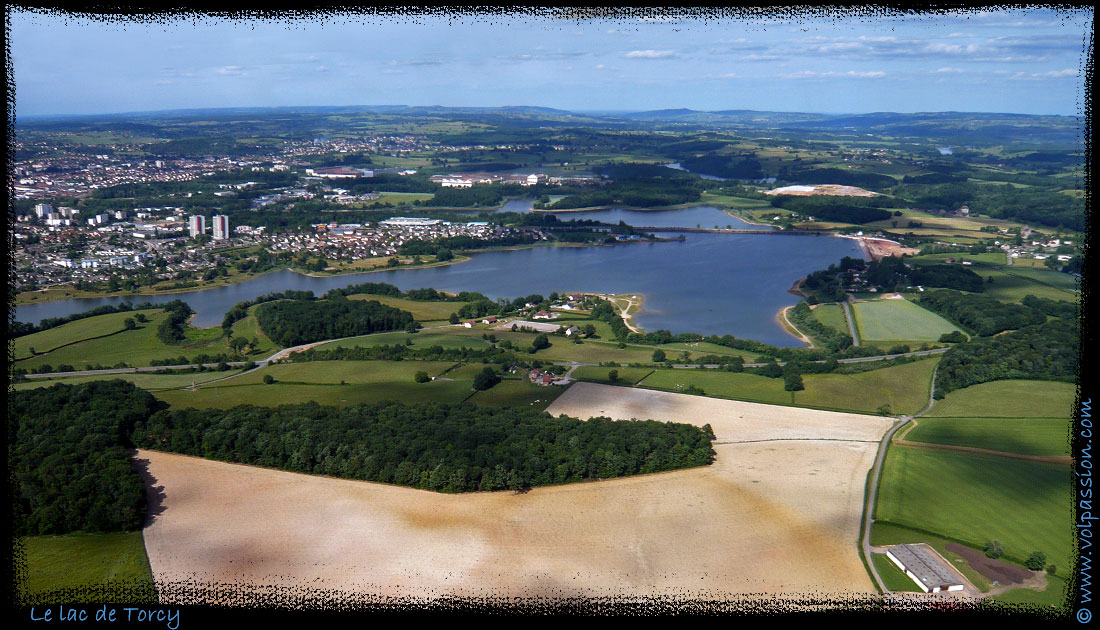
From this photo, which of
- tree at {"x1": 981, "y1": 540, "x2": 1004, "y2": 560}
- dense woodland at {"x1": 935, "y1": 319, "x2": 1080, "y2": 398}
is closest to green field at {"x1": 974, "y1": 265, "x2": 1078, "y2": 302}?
dense woodland at {"x1": 935, "y1": 319, "x2": 1080, "y2": 398}

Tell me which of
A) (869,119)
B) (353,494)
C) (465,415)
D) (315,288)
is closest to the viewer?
(353,494)

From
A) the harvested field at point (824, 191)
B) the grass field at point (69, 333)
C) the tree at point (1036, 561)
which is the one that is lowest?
the tree at point (1036, 561)

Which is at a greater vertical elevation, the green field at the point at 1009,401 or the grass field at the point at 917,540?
the green field at the point at 1009,401

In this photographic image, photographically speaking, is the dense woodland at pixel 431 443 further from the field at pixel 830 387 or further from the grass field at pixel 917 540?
the field at pixel 830 387

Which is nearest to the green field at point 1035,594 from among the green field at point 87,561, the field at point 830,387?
the field at point 830,387

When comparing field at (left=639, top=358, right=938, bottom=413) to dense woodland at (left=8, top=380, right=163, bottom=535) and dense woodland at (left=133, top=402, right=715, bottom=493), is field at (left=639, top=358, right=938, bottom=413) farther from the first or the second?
dense woodland at (left=8, top=380, right=163, bottom=535)

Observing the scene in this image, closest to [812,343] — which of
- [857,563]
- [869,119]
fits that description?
[857,563]

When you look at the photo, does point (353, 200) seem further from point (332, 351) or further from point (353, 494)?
point (353, 494)
